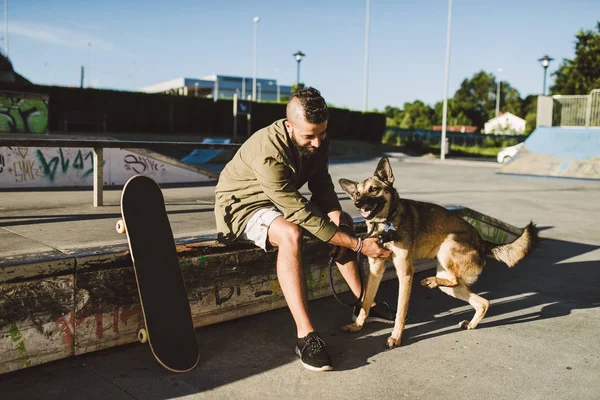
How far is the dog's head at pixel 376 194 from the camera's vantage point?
13.2 ft

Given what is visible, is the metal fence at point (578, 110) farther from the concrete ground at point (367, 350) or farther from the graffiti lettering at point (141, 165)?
the graffiti lettering at point (141, 165)

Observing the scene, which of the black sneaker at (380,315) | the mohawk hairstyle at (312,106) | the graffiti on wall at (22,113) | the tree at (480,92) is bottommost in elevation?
the black sneaker at (380,315)

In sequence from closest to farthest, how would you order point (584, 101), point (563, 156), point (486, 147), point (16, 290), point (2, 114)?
point (16, 290), point (2, 114), point (563, 156), point (584, 101), point (486, 147)

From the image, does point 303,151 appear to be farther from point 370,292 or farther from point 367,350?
point 367,350

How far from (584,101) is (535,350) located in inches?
960

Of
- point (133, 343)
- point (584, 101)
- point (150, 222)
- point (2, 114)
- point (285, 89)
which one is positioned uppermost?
point (285, 89)

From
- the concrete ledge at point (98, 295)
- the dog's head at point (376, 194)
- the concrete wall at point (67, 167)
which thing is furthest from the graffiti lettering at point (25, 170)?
the dog's head at point (376, 194)

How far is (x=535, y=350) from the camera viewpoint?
3826mm

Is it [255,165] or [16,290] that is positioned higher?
[255,165]

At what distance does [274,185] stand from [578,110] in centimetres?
2534

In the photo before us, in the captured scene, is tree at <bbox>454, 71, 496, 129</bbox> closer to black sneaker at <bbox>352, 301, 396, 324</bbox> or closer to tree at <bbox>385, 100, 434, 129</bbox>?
tree at <bbox>385, 100, 434, 129</bbox>

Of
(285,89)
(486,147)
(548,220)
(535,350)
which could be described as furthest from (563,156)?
(285,89)

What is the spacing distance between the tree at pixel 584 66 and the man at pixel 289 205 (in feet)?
120

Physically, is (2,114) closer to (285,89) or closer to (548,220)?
(548,220)
